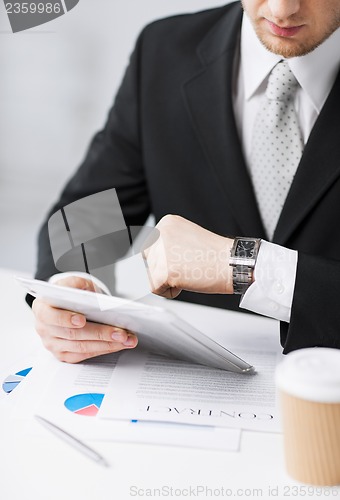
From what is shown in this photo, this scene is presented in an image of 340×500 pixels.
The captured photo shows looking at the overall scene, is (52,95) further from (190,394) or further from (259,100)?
(190,394)

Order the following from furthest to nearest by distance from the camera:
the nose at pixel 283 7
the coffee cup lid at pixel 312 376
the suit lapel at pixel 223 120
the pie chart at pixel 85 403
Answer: the suit lapel at pixel 223 120 → the nose at pixel 283 7 → the pie chart at pixel 85 403 → the coffee cup lid at pixel 312 376

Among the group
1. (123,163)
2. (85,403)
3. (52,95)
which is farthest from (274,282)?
(52,95)

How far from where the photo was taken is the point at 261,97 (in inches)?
59.8

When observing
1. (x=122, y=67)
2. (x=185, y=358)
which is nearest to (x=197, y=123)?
(x=185, y=358)

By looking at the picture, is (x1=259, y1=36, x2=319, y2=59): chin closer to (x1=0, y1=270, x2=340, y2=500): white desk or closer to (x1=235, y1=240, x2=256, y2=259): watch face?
(x1=235, y1=240, x2=256, y2=259): watch face

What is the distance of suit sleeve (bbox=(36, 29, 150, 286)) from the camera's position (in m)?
1.72

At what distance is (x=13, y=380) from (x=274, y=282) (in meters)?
0.44

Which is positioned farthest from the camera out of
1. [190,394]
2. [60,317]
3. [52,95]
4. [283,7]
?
[52,95]

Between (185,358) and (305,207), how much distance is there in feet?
1.51

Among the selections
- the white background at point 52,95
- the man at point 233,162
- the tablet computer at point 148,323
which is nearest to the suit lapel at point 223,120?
the man at point 233,162

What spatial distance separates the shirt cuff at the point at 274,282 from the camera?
1.17 meters

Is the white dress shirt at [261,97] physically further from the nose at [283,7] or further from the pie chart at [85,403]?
the pie chart at [85,403]

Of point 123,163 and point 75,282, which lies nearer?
point 75,282

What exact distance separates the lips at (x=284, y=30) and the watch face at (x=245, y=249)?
0.42 metres
